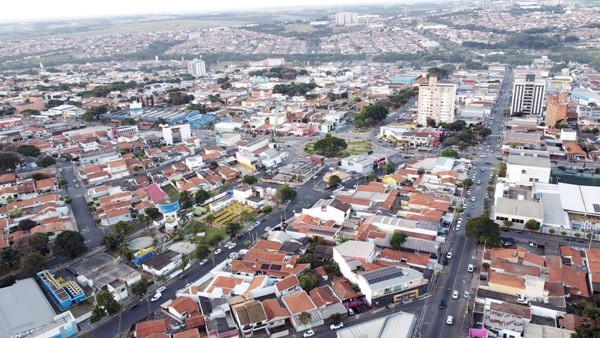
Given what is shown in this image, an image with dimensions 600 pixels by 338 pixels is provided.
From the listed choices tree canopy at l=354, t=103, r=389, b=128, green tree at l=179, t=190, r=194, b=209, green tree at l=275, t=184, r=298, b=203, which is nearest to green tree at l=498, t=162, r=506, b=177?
green tree at l=275, t=184, r=298, b=203

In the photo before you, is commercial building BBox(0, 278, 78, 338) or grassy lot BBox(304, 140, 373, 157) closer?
commercial building BBox(0, 278, 78, 338)

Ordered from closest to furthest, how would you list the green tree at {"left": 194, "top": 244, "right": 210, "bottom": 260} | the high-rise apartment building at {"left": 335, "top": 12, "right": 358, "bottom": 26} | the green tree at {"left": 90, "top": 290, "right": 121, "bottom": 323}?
the green tree at {"left": 90, "top": 290, "right": 121, "bottom": 323}, the green tree at {"left": 194, "top": 244, "right": 210, "bottom": 260}, the high-rise apartment building at {"left": 335, "top": 12, "right": 358, "bottom": 26}

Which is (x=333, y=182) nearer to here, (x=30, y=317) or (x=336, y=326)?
(x=336, y=326)

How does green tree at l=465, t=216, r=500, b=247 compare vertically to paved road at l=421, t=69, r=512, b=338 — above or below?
above

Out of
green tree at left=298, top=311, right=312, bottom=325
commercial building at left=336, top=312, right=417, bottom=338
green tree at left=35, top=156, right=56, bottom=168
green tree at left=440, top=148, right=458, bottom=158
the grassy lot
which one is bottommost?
the grassy lot

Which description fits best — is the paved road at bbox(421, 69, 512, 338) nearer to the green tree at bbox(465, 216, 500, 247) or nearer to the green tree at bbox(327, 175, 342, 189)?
the green tree at bbox(465, 216, 500, 247)

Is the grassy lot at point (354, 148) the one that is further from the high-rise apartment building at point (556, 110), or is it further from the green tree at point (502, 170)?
the high-rise apartment building at point (556, 110)
